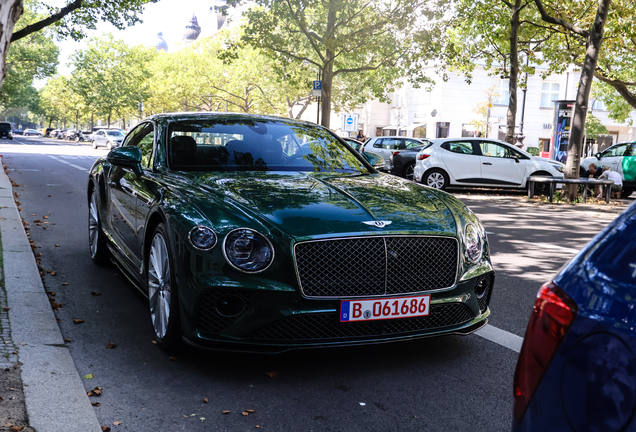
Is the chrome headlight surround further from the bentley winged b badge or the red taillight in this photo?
the red taillight

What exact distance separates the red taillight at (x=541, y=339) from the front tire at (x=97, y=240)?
202 inches

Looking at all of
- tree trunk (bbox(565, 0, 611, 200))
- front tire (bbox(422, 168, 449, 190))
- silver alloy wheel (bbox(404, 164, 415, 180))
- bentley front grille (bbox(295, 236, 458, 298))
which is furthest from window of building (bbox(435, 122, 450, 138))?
bentley front grille (bbox(295, 236, 458, 298))

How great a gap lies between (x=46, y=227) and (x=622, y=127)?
50.5 meters

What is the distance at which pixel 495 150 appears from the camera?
17.8 m

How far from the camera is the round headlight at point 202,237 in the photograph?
3536 mm

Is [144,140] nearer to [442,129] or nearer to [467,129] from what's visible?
[442,129]

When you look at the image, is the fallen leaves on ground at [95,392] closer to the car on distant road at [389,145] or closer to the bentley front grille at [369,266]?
the bentley front grille at [369,266]

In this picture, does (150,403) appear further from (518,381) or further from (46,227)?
(46,227)

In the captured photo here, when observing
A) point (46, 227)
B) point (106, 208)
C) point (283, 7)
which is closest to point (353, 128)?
point (283, 7)

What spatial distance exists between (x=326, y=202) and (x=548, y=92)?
1972 inches

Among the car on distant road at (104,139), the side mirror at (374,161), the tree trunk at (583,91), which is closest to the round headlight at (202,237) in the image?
the side mirror at (374,161)

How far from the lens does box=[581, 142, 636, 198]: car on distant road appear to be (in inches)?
718

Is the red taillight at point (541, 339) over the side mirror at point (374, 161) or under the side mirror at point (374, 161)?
under

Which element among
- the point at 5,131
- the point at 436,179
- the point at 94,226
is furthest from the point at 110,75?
the point at 94,226
